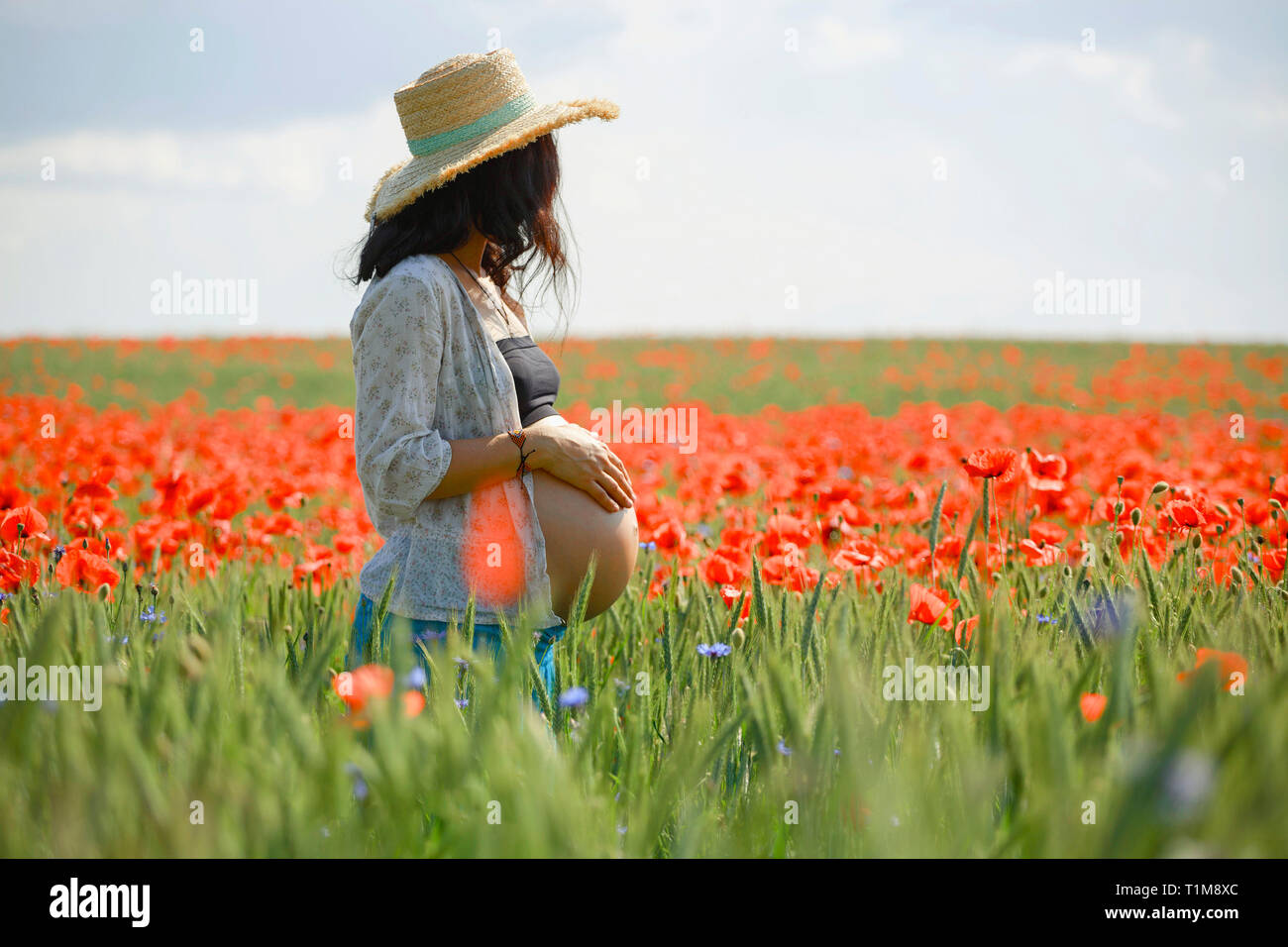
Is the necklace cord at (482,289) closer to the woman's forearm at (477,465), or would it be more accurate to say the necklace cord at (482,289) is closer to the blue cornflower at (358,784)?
the woman's forearm at (477,465)

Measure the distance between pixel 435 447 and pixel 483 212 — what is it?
0.62 meters

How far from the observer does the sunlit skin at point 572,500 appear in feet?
7.13

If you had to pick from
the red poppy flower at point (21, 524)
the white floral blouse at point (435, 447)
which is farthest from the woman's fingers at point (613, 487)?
the red poppy flower at point (21, 524)

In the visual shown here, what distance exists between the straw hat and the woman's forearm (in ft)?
2.00

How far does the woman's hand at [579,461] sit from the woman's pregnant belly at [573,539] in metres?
0.03

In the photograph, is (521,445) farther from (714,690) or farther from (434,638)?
(714,690)

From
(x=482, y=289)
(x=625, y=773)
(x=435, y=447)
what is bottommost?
(x=625, y=773)

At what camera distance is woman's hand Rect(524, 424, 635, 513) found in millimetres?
2168

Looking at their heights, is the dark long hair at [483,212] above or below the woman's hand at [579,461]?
above

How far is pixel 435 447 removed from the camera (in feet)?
6.75

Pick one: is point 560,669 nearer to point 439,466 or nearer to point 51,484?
point 439,466

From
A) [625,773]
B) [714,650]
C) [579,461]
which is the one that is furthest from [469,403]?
[625,773]

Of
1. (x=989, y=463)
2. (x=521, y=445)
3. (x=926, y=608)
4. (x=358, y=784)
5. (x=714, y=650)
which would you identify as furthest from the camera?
(x=989, y=463)
